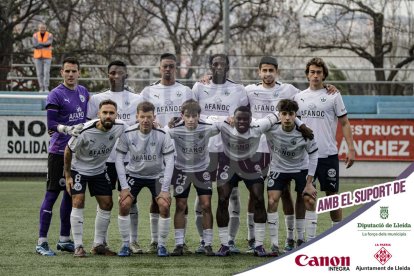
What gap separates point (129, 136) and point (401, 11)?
66.6 ft

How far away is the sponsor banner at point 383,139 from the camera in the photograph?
21.1 meters

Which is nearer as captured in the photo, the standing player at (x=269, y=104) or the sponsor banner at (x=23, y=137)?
the standing player at (x=269, y=104)

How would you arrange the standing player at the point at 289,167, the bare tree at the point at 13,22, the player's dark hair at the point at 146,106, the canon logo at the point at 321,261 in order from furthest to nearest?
the bare tree at the point at 13,22 < the standing player at the point at 289,167 < the player's dark hair at the point at 146,106 < the canon logo at the point at 321,261

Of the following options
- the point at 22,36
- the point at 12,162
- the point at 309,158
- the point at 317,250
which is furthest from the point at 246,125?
the point at 22,36

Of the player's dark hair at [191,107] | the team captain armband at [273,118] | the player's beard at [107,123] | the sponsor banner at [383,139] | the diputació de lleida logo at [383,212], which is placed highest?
the player's dark hair at [191,107]

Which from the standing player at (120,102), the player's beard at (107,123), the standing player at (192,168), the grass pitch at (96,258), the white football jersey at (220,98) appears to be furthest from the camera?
the white football jersey at (220,98)

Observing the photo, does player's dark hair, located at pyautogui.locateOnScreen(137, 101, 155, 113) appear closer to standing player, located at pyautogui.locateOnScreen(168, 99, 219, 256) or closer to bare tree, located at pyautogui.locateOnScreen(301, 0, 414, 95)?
standing player, located at pyautogui.locateOnScreen(168, 99, 219, 256)

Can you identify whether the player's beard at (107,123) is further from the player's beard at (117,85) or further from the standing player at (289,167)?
the standing player at (289,167)

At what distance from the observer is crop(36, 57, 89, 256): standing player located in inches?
405

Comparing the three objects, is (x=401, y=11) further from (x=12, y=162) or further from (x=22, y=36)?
(x=12, y=162)

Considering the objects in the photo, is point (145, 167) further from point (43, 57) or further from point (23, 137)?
point (43, 57)

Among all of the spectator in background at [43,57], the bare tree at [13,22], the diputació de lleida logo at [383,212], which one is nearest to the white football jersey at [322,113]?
the diputació de lleida logo at [383,212]

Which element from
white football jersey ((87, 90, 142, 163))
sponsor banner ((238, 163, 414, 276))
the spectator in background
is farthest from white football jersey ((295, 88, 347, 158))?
the spectator in background

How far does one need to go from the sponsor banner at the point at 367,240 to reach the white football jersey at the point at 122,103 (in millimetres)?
4006
